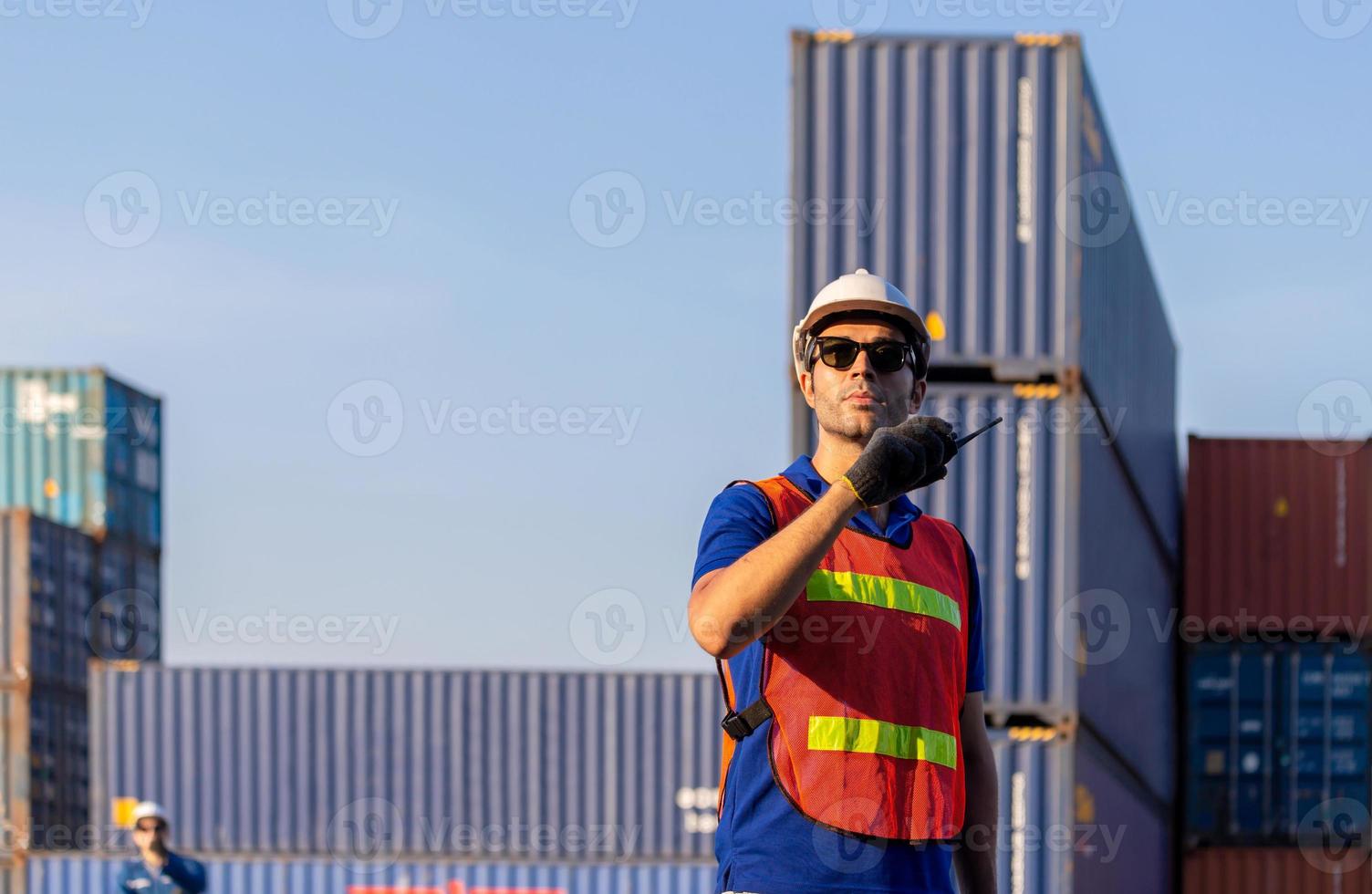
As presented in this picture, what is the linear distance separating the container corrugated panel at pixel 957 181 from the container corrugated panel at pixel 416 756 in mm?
6202

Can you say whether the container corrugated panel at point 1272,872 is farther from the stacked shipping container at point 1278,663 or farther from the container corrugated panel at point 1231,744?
the container corrugated panel at point 1231,744

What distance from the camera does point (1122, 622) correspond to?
17547 mm

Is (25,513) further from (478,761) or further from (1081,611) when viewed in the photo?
(1081,611)

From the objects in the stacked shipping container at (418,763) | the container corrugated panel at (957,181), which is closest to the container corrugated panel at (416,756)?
the stacked shipping container at (418,763)

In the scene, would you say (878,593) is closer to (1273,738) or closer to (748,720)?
(748,720)

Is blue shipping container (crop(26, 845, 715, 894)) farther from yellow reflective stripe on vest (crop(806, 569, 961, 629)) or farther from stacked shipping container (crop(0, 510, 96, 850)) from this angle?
yellow reflective stripe on vest (crop(806, 569, 961, 629))

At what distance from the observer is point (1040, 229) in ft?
49.1

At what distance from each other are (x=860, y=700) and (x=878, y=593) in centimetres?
21

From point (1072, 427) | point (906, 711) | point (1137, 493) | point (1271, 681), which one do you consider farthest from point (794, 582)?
point (1271, 681)

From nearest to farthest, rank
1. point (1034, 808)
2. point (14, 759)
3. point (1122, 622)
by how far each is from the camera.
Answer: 1. point (1034, 808)
2. point (1122, 622)
3. point (14, 759)

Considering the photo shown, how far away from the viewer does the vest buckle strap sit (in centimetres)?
338

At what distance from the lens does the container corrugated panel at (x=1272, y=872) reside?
23.1 meters

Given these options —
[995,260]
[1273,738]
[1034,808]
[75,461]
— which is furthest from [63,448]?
[1034,808]

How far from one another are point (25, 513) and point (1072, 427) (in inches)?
551
